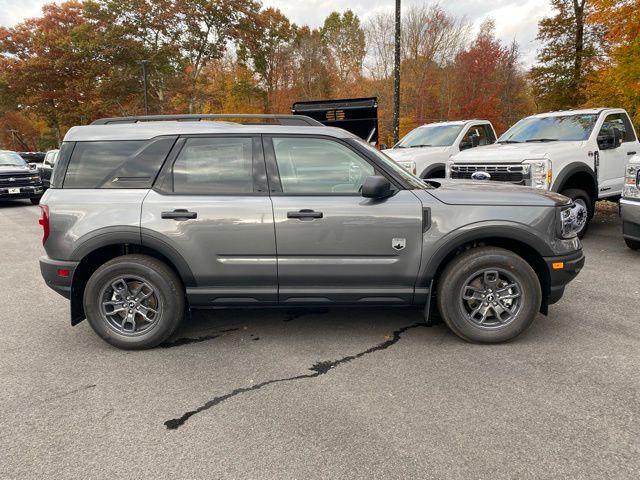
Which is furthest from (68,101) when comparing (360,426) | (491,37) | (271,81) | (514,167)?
(360,426)

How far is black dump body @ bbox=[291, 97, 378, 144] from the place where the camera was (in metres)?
12.6

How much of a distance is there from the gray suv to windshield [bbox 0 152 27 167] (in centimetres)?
1329

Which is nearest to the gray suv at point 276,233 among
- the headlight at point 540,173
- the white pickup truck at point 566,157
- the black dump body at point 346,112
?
the headlight at point 540,173

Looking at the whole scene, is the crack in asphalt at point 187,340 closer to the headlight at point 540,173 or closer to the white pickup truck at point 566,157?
the white pickup truck at point 566,157

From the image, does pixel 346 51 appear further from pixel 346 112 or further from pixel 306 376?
pixel 306 376

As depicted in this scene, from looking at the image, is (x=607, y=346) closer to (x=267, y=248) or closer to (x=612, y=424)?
(x=612, y=424)

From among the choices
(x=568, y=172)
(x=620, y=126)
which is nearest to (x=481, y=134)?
(x=620, y=126)

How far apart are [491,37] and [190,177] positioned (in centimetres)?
2997

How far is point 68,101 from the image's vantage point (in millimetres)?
36156

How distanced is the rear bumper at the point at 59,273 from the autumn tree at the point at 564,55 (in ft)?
71.9

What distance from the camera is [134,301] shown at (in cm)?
374

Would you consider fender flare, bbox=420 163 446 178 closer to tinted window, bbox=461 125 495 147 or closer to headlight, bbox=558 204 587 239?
tinted window, bbox=461 125 495 147

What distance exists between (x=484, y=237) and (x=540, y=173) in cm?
398

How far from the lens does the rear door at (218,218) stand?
3.56 m
